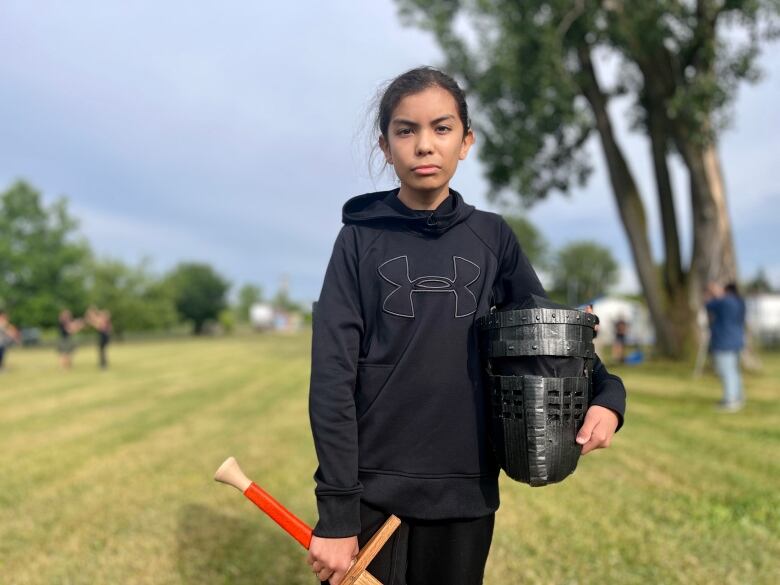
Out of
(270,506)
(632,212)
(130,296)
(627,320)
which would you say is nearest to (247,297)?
(130,296)

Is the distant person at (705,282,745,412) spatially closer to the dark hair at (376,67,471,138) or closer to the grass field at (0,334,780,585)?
the grass field at (0,334,780,585)

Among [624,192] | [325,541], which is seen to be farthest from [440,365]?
[624,192]

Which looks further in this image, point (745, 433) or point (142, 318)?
point (142, 318)

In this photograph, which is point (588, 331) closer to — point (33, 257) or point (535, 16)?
point (535, 16)

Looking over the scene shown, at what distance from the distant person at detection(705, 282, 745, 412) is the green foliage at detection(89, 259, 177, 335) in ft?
196

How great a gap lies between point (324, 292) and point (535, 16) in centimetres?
1570

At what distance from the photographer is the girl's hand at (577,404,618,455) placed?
5.45 feet

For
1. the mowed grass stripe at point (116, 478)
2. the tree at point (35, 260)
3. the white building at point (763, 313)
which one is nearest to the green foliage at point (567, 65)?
the mowed grass stripe at point (116, 478)

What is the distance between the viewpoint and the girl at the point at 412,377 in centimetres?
170

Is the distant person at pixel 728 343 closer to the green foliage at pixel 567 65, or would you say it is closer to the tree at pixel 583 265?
the green foliage at pixel 567 65

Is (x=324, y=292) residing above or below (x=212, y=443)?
above

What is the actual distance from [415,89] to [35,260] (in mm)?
61253

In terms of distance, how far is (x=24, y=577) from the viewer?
375 centimetres

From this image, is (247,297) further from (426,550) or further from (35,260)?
(426,550)
